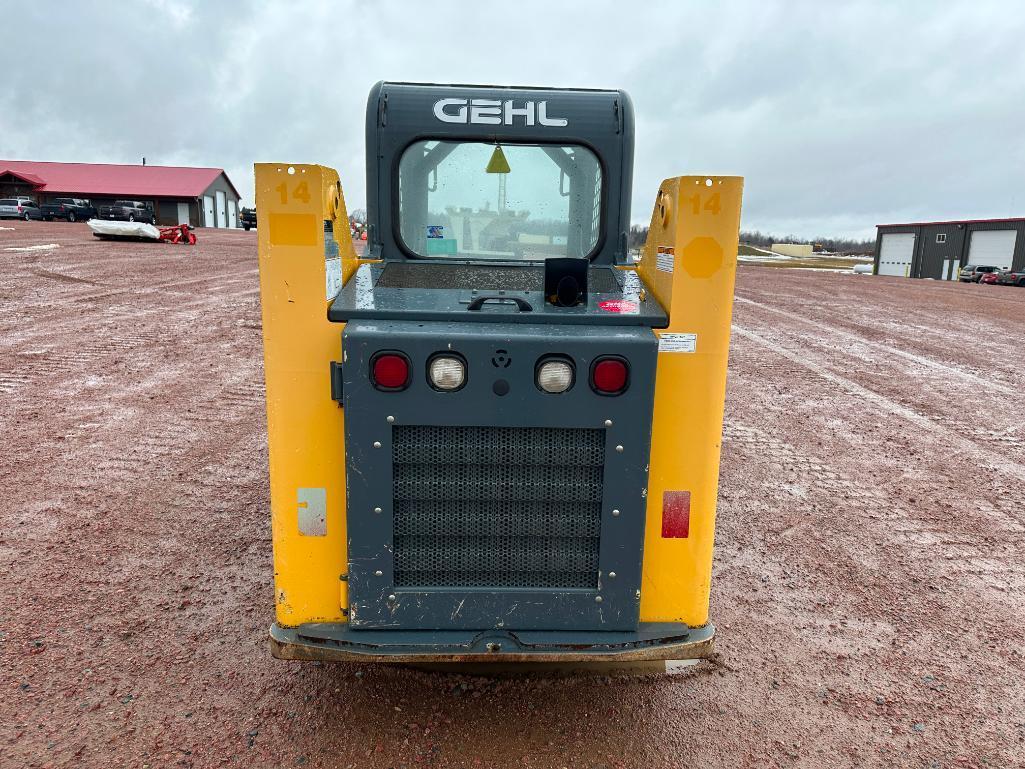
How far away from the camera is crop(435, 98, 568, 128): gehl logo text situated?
377cm

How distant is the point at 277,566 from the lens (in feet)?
8.59

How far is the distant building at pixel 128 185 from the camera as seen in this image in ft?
166

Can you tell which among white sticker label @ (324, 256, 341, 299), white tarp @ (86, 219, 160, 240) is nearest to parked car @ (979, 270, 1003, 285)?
white tarp @ (86, 219, 160, 240)

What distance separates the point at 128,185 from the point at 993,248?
5897cm

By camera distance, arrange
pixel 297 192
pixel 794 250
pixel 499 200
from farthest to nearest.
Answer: pixel 794 250 < pixel 499 200 < pixel 297 192

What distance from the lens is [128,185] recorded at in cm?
5228

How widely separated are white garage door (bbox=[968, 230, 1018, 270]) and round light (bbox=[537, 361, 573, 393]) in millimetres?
49812

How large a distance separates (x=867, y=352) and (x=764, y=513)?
7414mm

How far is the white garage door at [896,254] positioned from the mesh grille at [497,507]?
56422 mm

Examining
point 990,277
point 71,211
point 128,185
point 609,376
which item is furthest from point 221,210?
point 609,376

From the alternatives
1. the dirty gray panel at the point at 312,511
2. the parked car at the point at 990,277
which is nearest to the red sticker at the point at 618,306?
the dirty gray panel at the point at 312,511

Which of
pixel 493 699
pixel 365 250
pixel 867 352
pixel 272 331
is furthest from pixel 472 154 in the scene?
pixel 867 352

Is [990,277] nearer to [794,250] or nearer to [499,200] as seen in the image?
[499,200]

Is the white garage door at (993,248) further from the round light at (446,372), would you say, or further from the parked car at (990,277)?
the round light at (446,372)
